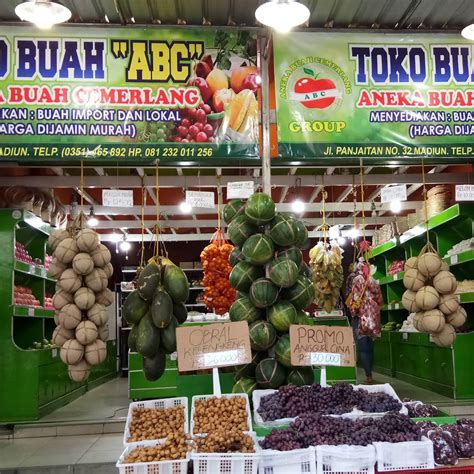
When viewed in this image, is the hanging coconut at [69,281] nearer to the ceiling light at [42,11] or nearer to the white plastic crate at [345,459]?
the ceiling light at [42,11]

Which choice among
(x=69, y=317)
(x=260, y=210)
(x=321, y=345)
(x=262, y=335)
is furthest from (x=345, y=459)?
(x=69, y=317)

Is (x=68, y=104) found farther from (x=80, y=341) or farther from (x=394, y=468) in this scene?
(x=394, y=468)

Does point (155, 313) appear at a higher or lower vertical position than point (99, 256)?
lower

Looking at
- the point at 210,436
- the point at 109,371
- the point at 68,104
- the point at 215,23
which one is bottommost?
the point at 109,371

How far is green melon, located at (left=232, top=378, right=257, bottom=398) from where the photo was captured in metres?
4.63

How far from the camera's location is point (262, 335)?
15.1ft

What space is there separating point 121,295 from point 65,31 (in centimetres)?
893

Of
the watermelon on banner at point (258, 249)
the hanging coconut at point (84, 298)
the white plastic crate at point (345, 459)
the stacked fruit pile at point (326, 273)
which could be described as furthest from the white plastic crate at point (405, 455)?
the stacked fruit pile at point (326, 273)

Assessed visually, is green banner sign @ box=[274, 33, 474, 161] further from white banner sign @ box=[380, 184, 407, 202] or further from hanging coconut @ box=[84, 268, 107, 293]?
hanging coconut @ box=[84, 268, 107, 293]

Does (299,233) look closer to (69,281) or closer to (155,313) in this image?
(155,313)

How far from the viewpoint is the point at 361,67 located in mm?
5730

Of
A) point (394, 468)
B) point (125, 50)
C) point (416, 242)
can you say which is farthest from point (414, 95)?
point (416, 242)

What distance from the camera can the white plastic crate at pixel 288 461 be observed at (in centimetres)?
322

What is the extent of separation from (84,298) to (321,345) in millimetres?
2048
